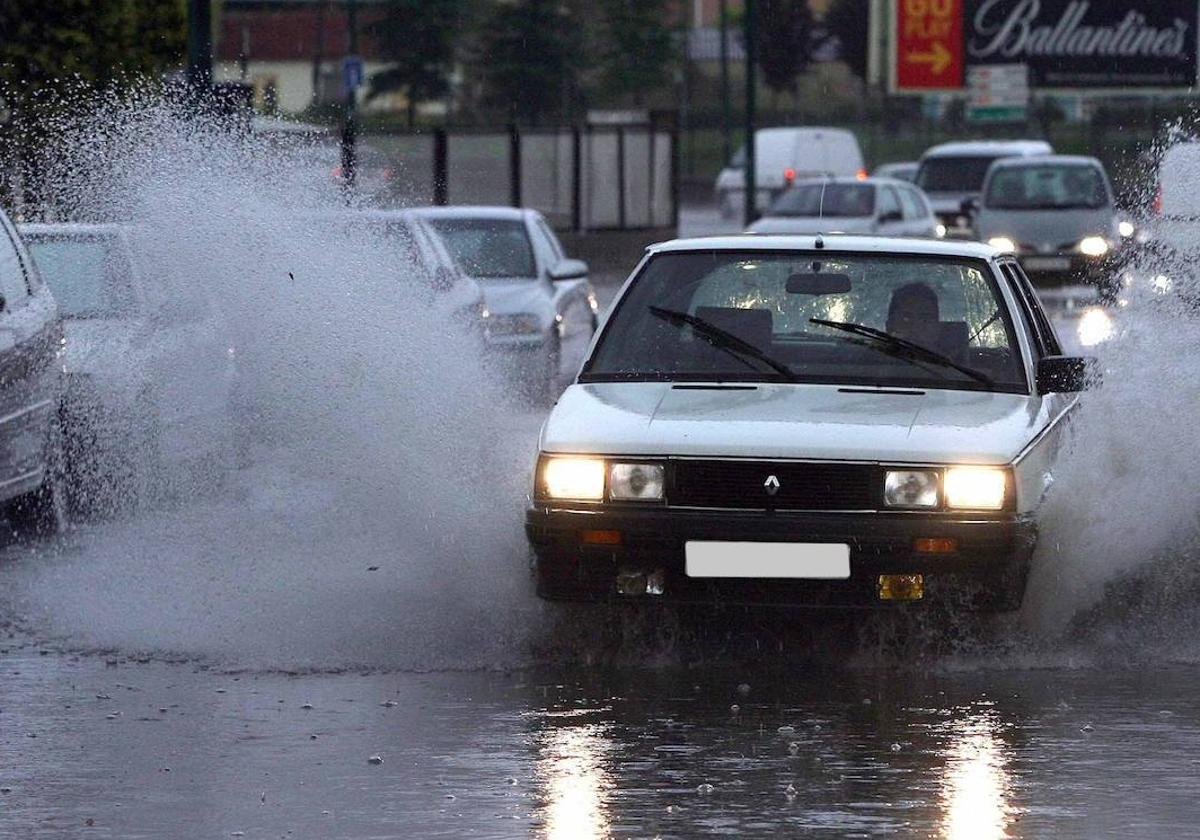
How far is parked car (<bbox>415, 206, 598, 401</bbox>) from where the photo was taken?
19.5 metres

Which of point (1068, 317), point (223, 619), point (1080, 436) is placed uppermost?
point (1080, 436)

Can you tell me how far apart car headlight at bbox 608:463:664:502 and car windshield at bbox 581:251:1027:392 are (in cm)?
84

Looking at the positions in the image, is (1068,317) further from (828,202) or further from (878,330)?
(878,330)

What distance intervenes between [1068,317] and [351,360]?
18.9 m

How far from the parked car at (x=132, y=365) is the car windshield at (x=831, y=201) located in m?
Answer: 21.0

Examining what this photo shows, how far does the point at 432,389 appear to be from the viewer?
1127 centimetres

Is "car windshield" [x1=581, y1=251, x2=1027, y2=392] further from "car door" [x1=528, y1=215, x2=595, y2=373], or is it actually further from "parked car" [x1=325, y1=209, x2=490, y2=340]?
"car door" [x1=528, y1=215, x2=595, y2=373]

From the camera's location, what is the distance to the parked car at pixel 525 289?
19453 mm

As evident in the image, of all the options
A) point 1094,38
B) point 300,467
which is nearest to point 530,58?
point 1094,38

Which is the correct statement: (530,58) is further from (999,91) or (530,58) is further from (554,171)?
(554,171)

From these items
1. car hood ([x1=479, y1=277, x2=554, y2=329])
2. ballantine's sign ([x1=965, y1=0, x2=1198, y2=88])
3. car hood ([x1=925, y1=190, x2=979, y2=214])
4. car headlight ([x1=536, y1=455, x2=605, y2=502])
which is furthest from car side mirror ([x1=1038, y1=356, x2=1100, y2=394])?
ballantine's sign ([x1=965, y1=0, x2=1198, y2=88])

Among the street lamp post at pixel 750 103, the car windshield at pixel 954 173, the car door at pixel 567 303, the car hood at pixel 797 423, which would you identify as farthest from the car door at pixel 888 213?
the car hood at pixel 797 423

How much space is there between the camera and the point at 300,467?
12898 mm

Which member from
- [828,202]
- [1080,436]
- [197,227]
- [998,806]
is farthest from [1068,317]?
[998,806]
